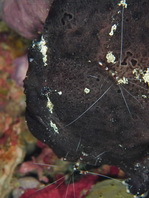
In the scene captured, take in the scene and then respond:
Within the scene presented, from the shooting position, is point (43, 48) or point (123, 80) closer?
point (123, 80)

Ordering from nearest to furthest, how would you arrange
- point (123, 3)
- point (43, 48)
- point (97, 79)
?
point (123, 3) < point (97, 79) < point (43, 48)

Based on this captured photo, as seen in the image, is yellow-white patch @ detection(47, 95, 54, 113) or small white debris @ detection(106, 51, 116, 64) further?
yellow-white patch @ detection(47, 95, 54, 113)

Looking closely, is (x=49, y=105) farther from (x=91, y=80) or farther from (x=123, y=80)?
(x=123, y=80)

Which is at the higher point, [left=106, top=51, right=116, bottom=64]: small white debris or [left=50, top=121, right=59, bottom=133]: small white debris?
[left=106, top=51, right=116, bottom=64]: small white debris

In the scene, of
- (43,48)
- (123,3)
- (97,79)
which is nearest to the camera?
(123,3)

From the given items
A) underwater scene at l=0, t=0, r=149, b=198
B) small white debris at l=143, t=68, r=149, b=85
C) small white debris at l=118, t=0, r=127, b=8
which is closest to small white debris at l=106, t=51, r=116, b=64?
underwater scene at l=0, t=0, r=149, b=198

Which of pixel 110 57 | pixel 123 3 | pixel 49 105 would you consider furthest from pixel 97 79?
pixel 123 3

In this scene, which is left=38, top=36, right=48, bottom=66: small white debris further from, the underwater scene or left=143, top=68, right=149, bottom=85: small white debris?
left=143, top=68, right=149, bottom=85: small white debris

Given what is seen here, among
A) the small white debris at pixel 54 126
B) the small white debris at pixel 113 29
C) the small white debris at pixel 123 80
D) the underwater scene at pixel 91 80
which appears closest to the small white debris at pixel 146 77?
the underwater scene at pixel 91 80

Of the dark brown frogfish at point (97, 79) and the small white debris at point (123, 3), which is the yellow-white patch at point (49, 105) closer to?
the dark brown frogfish at point (97, 79)

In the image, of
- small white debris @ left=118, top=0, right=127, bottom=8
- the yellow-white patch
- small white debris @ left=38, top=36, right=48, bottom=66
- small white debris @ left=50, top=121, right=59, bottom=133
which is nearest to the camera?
small white debris @ left=118, top=0, right=127, bottom=8
